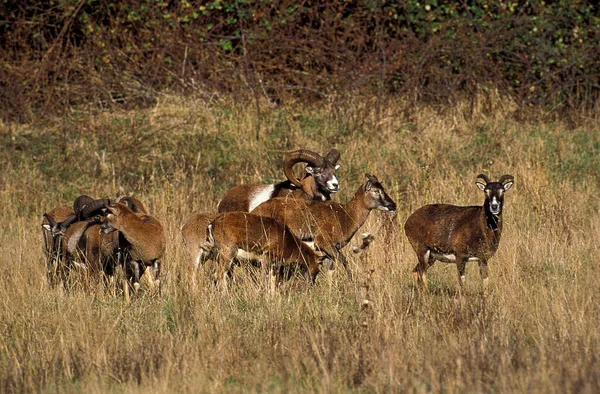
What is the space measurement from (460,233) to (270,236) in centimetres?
220

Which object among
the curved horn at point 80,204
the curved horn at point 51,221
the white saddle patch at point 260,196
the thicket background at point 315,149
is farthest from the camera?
the white saddle patch at point 260,196

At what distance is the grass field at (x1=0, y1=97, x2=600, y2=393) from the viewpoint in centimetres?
794

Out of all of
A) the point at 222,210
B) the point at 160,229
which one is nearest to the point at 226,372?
the point at 160,229

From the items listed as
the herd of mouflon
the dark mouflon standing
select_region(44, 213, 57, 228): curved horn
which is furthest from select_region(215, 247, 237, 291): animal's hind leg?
select_region(44, 213, 57, 228): curved horn

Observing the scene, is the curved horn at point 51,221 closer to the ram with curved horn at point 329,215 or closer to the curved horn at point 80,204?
the curved horn at point 80,204

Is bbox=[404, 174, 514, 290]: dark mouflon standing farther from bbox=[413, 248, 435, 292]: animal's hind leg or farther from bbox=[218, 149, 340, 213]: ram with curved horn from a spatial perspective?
bbox=[218, 149, 340, 213]: ram with curved horn

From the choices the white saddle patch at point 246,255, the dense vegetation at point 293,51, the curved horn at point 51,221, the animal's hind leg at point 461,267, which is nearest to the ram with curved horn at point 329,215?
the white saddle patch at point 246,255

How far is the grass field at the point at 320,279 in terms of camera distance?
7.94 meters

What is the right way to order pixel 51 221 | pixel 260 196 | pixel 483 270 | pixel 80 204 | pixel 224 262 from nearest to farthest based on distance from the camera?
pixel 483 270, pixel 224 262, pixel 51 221, pixel 80 204, pixel 260 196

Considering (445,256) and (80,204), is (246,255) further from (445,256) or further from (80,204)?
(80,204)

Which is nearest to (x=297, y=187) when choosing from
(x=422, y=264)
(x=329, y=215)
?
(x=329, y=215)

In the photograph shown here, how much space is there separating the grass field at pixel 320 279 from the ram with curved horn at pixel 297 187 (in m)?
0.86

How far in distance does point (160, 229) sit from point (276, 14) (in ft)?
38.5

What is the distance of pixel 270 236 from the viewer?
11.8 metres
